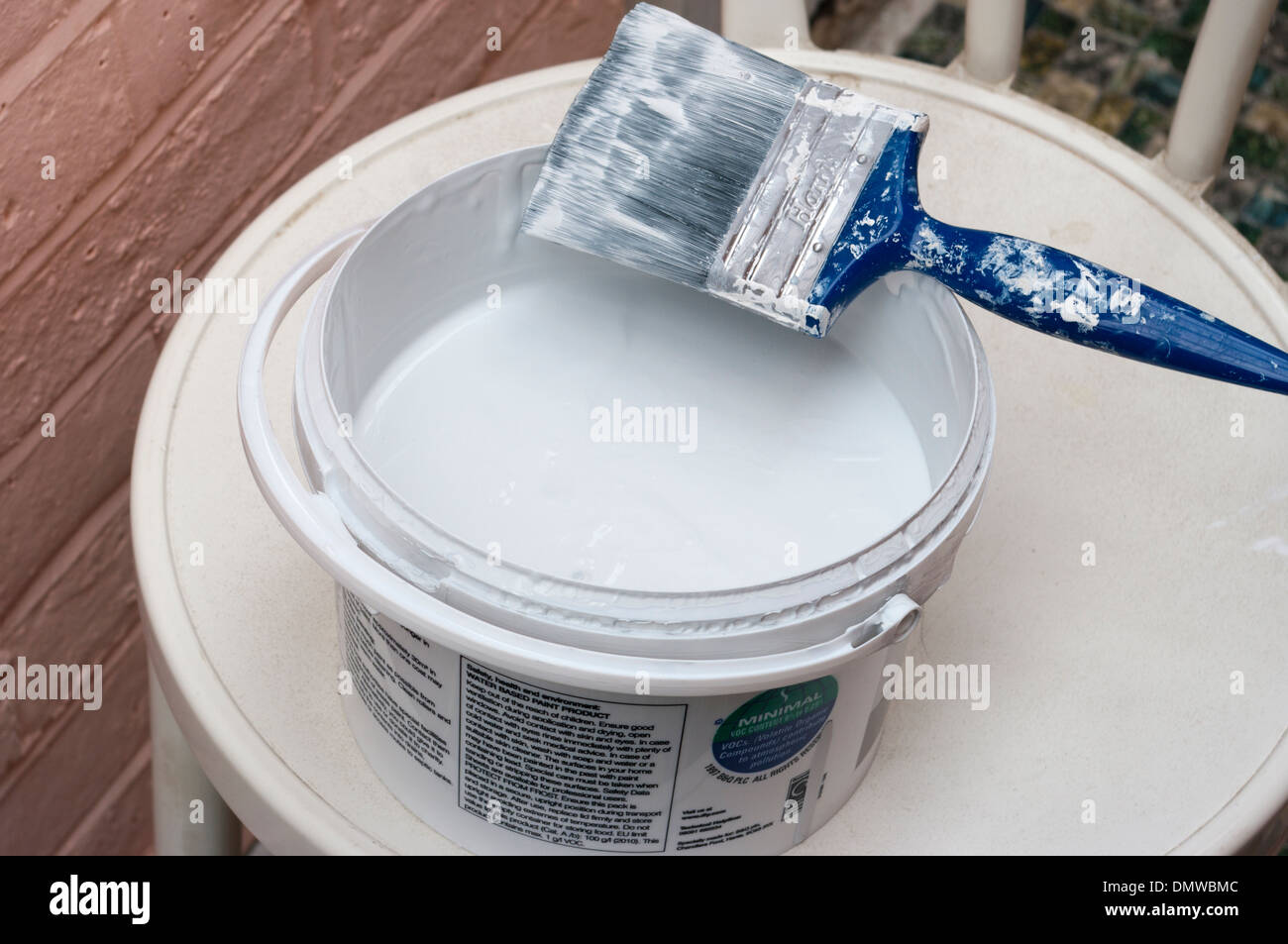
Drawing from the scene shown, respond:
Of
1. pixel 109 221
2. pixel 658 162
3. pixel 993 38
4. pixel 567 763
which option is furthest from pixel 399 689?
pixel 993 38

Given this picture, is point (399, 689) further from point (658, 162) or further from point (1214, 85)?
point (1214, 85)

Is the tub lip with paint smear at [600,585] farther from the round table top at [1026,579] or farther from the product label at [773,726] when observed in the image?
the round table top at [1026,579]

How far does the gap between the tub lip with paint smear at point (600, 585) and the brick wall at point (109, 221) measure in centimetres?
29

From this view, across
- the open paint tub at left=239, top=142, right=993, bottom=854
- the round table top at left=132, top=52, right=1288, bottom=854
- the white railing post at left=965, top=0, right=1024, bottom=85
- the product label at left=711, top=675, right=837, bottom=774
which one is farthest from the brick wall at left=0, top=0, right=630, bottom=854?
the product label at left=711, top=675, right=837, bottom=774

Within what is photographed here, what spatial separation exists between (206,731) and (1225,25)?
2.03 ft

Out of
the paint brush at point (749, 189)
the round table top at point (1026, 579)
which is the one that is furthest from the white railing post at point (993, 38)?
the paint brush at point (749, 189)

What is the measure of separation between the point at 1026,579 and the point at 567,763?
270 mm

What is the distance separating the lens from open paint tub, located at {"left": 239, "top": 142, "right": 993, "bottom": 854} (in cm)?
52

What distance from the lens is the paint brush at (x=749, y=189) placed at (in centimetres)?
60

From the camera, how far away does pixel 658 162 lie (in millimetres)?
617

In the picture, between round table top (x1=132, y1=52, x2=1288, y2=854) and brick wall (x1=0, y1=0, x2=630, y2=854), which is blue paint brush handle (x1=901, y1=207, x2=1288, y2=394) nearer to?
round table top (x1=132, y1=52, x2=1288, y2=854)

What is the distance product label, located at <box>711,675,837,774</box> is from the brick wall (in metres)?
0.47
